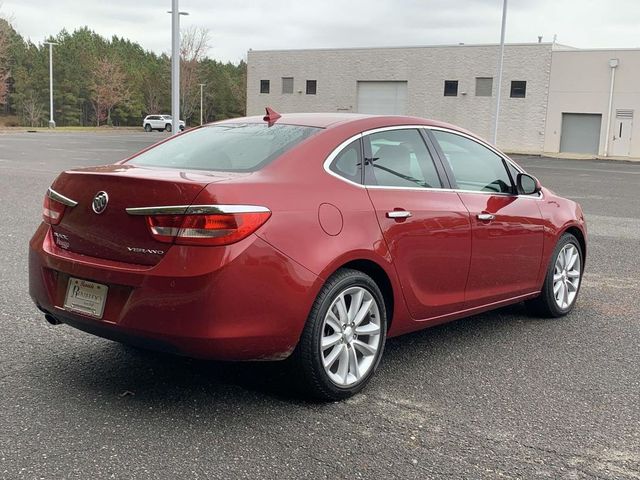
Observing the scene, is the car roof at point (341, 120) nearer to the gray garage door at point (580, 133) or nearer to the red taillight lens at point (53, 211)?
the red taillight lens at point (53, 211)

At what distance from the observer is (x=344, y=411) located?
376 cm

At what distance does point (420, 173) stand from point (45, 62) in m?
88.0

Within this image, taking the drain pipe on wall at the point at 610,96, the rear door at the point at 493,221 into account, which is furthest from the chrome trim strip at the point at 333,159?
the drain pipe on wall at the point at 610,96

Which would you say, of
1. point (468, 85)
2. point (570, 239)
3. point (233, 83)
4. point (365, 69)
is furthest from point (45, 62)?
point (570, 239)

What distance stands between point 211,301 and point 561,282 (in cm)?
349

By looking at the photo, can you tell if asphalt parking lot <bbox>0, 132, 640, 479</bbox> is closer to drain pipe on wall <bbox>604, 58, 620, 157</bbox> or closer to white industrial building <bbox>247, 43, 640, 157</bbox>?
Answer: drain pipe on wall <bbox>604, 58, 620, 157</bbox>

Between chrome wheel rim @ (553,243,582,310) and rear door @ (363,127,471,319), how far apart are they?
1.45m

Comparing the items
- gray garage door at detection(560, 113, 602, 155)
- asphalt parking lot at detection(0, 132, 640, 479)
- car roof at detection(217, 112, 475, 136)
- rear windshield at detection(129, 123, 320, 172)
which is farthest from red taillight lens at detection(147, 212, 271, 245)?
gray garage door at detection(560, 113, 602, 155)

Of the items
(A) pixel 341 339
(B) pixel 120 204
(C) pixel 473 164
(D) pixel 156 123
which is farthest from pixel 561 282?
(D) pixel 156 123

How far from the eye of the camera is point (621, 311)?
19.7ft

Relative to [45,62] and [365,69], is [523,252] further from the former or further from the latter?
[45,62]

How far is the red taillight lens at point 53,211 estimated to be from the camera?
3879 millimetres

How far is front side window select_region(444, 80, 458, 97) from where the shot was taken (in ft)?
152

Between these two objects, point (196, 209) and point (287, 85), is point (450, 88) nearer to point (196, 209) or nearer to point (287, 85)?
point (287, 85)
